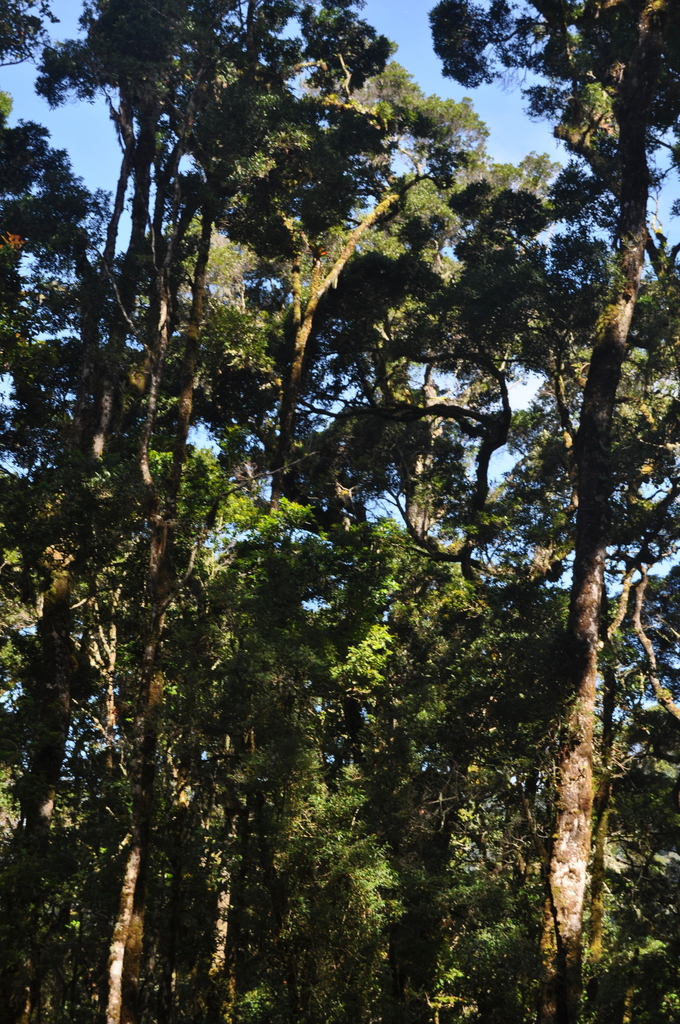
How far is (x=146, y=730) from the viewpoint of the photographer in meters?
9.13

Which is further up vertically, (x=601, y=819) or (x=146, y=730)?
(x=601, y=819)

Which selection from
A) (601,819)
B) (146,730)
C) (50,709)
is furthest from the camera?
(601,819)

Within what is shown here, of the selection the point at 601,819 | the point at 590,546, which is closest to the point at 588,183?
the point at 590,546

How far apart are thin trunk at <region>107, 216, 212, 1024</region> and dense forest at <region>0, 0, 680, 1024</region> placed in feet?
0.15

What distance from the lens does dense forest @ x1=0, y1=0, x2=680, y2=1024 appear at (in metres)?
10.9

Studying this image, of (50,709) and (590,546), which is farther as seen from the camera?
(590,546)

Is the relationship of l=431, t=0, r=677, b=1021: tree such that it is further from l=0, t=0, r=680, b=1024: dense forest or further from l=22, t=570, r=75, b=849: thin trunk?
l=22, t=570, r=75, b=849: thin trunk

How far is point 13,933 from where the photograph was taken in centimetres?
1020

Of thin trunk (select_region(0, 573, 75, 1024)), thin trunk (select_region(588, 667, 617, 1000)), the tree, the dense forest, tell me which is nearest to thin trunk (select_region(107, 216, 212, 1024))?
the dense forest

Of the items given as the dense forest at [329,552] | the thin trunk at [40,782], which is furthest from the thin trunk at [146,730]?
the thin trunk at [40,782]

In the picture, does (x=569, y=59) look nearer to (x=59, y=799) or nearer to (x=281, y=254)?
(x=281, y=254)

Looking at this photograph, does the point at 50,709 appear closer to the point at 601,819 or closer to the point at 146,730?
the point at 146,730

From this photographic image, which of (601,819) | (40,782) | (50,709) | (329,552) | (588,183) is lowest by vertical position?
(40,782)

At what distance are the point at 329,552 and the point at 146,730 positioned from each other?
4246mm
